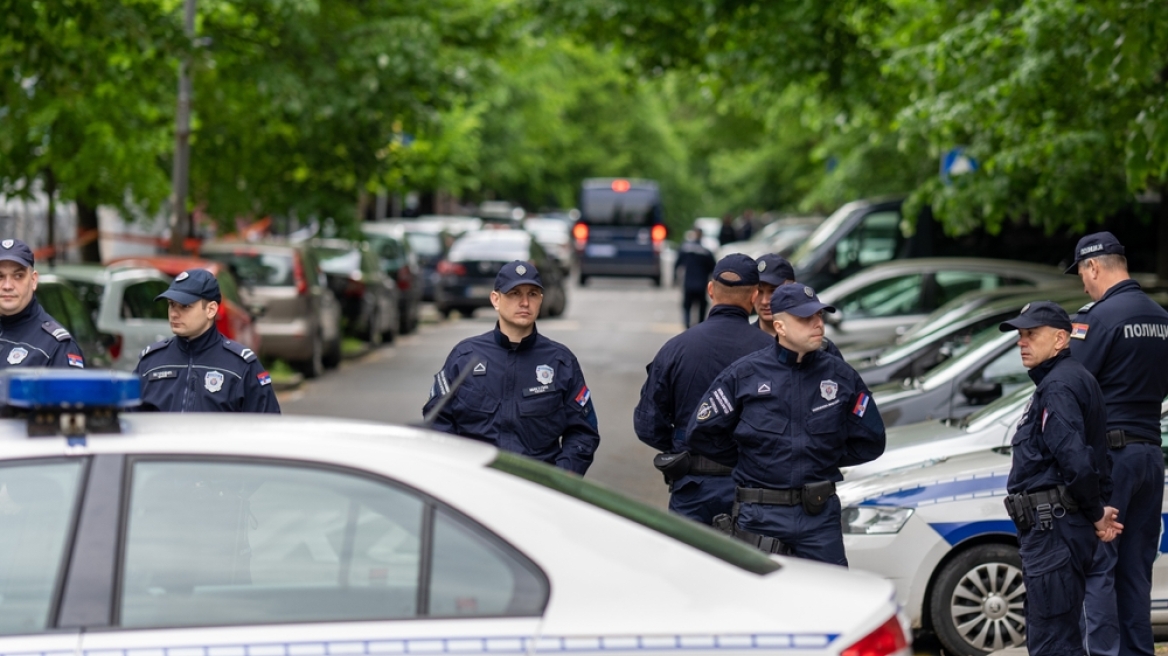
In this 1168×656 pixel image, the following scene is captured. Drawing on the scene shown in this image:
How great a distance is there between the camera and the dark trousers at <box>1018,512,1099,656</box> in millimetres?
5848

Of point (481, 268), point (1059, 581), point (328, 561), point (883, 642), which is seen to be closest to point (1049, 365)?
point (1059, 581)

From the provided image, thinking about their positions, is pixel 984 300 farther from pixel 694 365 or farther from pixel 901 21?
pixel 901 21

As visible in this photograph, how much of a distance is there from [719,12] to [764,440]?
12704 mm

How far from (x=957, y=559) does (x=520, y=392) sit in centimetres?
234

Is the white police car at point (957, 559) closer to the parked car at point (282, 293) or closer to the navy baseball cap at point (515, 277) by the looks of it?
the navy baseball cap at point (515, 277)

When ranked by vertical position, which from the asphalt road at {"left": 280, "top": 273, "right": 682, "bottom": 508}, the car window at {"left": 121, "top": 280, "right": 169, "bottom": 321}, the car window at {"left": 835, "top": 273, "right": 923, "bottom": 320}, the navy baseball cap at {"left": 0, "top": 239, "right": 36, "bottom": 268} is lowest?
the asphalt road at {"left": 280, "top": 273, "right": 682, "bottom": 508}

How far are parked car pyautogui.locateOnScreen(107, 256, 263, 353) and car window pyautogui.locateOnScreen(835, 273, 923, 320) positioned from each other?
580 cm

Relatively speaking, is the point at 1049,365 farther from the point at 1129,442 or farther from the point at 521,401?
the point at 521,401

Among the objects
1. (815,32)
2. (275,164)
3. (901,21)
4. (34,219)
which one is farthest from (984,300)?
(34,219)

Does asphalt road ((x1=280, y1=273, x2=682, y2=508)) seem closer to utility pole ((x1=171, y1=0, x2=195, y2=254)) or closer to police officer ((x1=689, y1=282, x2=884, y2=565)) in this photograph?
utility pole ((x1=171, y1=0, x2=195, y2=254))

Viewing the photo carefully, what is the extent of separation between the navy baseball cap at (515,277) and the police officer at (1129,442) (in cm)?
222

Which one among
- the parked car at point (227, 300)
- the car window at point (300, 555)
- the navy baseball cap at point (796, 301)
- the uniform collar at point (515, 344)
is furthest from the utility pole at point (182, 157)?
the car window at point (300, 555)

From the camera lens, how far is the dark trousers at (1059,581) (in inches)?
230

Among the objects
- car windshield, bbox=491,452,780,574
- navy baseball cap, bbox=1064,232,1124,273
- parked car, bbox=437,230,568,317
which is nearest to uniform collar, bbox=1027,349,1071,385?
navy baseball cap, bbox=1064,232,1124,273
